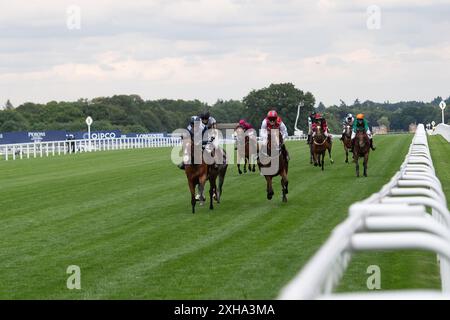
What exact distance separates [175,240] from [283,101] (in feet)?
276

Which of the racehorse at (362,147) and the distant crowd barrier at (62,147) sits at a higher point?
the racehorse at (362,147)

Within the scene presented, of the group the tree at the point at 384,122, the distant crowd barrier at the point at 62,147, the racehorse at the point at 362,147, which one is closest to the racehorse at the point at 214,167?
the racehorse at the point at 362,147

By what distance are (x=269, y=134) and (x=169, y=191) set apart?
14.4 ft

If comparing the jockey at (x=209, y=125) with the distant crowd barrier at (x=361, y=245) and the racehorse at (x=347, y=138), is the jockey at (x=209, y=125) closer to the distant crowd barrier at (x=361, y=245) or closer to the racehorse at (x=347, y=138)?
the distant crowd barrier at (x=361, y=245)

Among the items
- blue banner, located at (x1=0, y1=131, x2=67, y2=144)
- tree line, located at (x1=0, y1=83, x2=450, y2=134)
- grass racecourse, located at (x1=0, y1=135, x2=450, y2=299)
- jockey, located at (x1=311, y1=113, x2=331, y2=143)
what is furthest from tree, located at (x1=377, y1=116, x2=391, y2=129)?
grass racecourse, located at (x1=0, y1=135, x2=450, y2=299)

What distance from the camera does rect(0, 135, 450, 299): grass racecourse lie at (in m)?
8.79

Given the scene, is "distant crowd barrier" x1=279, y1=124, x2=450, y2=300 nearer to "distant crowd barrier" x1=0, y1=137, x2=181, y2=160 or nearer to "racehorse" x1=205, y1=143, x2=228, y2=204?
"racehorse" x1=205, y1=143, x2=228, y2=204

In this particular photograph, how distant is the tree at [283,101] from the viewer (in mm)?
87250

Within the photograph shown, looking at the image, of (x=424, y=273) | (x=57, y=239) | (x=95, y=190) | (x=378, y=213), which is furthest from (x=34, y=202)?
(x=378, y=213)

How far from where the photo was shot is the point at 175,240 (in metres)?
12.2

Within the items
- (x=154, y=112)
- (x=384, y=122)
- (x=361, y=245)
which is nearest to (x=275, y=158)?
(x=361, y=245)

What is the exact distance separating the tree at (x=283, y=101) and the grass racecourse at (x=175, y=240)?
63.9 m

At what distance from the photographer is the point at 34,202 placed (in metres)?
19.0
